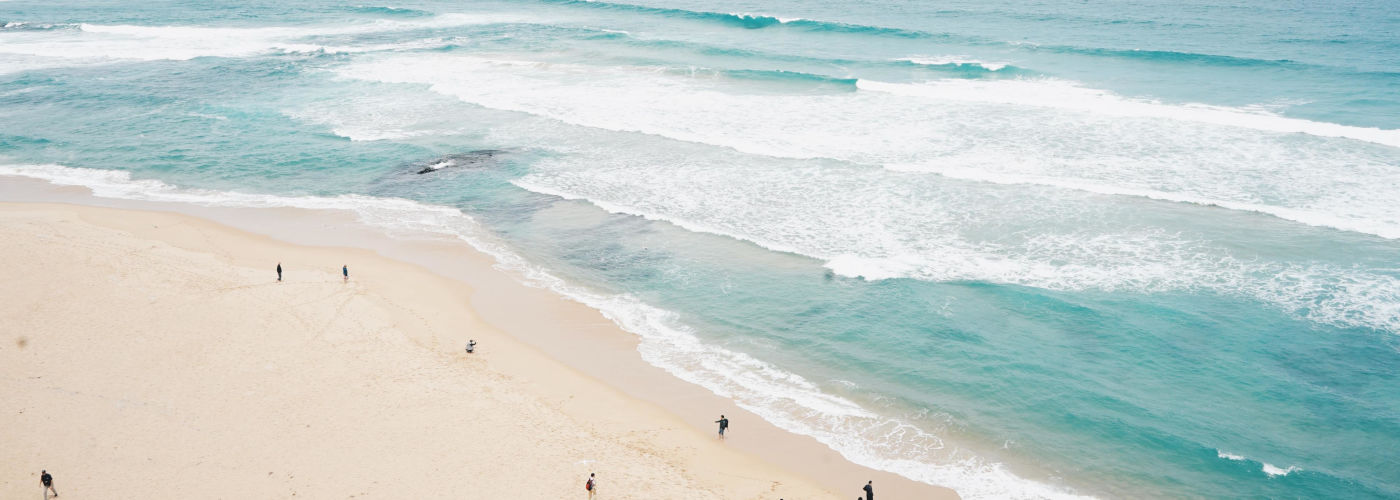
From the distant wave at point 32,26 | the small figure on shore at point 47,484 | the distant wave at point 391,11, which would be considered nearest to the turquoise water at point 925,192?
the distant wave at point 32,26

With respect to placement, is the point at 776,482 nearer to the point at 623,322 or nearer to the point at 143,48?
the point at 623,322

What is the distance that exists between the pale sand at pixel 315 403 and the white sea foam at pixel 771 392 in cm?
59

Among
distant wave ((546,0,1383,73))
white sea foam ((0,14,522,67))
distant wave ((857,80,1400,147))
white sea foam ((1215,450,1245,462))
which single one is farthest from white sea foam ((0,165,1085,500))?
white sea foam ((0,14,522,67))

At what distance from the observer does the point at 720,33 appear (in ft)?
189

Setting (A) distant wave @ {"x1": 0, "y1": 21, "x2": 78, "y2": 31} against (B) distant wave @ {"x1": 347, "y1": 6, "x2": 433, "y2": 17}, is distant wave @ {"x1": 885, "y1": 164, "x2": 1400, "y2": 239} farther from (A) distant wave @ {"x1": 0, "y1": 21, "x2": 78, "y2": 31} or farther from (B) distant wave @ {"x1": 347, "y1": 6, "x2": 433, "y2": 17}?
(A) distant wave @ {"x1": 0, "y1": 21, "x2": 78, "y2": 31}

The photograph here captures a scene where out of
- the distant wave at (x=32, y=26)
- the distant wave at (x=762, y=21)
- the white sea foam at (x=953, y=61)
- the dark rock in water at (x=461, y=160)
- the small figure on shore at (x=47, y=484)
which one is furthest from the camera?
the distant wave at (x=32, y=26)

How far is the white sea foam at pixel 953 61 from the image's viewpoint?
44.7 metres

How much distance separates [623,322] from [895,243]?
923 centimetres

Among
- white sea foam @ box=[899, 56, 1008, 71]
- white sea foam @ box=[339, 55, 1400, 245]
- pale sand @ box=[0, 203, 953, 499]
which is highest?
white sea foam @ box=[899, 56, 1008, 71]

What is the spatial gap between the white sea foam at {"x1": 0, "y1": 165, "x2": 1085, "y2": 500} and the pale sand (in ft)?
1.95

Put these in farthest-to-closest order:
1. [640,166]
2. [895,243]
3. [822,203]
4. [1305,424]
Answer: [640,166]
[822,203]
[895,243]
[1305,424]

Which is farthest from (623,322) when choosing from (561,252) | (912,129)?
(912,129)

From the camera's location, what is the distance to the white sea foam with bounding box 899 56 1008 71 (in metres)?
44.7

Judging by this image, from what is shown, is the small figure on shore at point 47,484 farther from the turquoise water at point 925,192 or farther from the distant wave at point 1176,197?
the distant wave at point 1176,197
